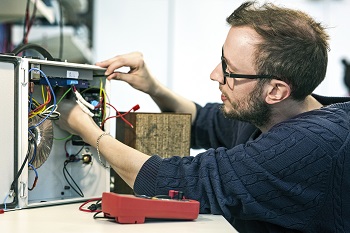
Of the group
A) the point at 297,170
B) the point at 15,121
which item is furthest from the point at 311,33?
the point at 15,121

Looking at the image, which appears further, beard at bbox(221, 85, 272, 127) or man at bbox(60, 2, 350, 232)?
beard at bbox(221, 85, 272, 127)

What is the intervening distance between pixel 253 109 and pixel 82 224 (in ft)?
1.89

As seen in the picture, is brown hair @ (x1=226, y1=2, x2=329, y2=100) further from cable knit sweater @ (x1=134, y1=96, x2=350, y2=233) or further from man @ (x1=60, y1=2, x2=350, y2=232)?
cable knit sweater @ (x1=134, y1=96, x2=350, y2=233)

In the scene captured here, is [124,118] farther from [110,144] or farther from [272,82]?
[272,82]

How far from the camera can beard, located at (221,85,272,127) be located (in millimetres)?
1504

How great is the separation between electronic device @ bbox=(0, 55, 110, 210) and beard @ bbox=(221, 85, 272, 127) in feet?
1.17

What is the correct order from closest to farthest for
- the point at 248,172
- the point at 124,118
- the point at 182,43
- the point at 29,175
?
the point at 248,172 < the point at 29,175 < the point at 124,118 < the point at 182,43

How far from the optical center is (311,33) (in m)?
1.50

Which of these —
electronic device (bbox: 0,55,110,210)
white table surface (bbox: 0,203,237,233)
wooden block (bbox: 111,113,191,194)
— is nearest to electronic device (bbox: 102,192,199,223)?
white table surface (bbox: 0,203,237,233)

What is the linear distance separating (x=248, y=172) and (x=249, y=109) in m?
0.27

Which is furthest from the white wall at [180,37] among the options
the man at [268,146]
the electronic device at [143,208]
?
the electronic device at [143,208]

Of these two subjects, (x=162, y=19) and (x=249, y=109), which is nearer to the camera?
(x=249, y=109)

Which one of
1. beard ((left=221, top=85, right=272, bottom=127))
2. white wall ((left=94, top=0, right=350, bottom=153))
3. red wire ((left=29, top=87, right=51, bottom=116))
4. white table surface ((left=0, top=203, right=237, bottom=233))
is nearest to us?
white table surface ((left=0, top=203, right=237, bottom=233))

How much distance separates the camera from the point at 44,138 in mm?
1452
